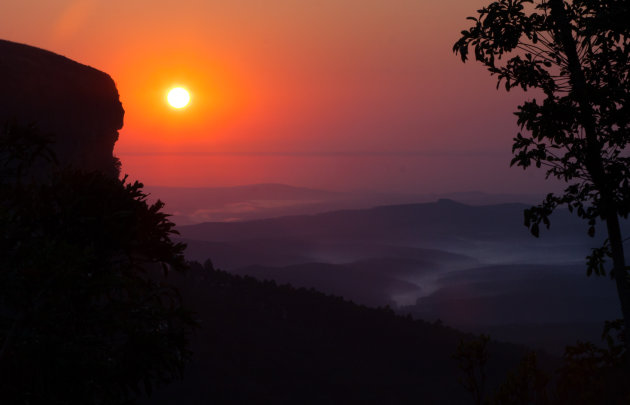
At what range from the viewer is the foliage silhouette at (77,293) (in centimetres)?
759

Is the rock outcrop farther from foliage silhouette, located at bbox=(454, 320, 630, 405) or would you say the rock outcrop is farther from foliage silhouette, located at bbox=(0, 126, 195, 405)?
foliage silhouette, located at bbox=(454, 320, 630, 405)

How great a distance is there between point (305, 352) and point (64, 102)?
2461 cm

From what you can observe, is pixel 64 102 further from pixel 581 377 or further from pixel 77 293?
pixel 581 377

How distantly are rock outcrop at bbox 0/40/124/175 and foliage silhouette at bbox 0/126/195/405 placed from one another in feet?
97.0

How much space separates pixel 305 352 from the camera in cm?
4697

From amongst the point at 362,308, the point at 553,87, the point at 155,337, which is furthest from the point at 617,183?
the point at 362,308

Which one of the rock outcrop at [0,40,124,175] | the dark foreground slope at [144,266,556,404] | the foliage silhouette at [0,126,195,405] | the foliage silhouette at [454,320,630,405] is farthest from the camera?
the dark foreground slope at [144,266,556,404]

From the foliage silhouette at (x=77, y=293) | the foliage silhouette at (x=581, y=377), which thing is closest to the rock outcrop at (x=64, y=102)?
the foliage silhouette at (x=77, y=293)

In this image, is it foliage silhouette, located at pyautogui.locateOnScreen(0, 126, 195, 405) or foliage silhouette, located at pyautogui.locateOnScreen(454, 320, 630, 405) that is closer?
foliage silhouette, located at pyautogui.locateOnScreen(0, 126, 195, 405)

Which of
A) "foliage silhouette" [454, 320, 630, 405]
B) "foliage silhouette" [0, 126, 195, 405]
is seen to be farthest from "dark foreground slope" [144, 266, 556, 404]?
"foliage silhouette" [0, 126, 195, 405]

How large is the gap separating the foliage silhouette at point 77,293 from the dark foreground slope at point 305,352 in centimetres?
2766

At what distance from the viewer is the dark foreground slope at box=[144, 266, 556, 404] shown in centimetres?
3981

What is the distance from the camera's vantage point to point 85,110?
143 feet

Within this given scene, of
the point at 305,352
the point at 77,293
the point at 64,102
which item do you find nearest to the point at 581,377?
the point at 77,293
